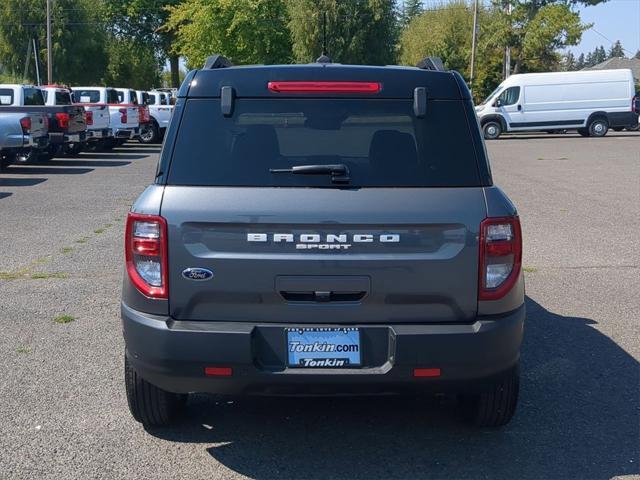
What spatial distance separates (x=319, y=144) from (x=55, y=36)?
5774cm

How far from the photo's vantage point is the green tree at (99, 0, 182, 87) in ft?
211

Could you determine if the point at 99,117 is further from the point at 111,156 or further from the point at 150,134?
the point at 150,134

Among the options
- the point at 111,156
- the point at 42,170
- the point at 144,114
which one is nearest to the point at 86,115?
the point at 111,156

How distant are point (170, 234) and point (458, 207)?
4.39 feet

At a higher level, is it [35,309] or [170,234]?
[170,234]

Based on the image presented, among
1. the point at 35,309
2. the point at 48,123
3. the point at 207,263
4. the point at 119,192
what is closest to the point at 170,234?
the point at 207,263

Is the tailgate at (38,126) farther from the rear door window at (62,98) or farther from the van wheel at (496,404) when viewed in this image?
the van wheel at (496,404)

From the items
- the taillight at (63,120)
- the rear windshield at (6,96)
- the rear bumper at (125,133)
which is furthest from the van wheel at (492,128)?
the rear windshield at (6,96)

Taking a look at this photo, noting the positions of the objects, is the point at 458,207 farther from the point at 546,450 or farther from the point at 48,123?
the point at 48,123

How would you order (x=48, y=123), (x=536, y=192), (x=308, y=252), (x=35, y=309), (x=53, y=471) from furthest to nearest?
(x=48, y=123) → (x=536, y=192) → (x=35, y=309) → (x=53, y=471) → (x=308, y=252)

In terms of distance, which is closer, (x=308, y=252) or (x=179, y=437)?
(x=308, y=252)

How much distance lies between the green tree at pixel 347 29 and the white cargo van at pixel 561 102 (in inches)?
639

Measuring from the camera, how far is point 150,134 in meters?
32.7

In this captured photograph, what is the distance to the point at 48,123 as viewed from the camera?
67.2ft
